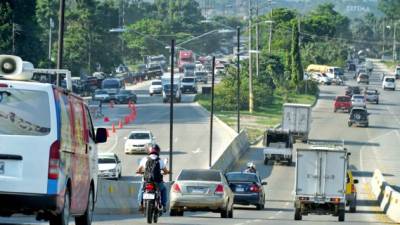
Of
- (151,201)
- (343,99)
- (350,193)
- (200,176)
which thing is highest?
(151,201)

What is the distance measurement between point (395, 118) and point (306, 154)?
70.1 meters

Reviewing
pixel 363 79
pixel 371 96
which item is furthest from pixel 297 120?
pixel 363 79

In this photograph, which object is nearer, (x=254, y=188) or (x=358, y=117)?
(x=254, y=188)

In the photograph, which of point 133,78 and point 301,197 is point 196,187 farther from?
point 133,78

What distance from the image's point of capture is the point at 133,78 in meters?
155

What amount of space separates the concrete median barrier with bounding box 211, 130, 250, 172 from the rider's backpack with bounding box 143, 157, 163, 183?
32332 mm

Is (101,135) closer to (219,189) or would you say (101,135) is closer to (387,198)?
(219,189)

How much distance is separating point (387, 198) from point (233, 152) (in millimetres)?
24207

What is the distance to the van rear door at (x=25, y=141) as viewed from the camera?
17.3 metres

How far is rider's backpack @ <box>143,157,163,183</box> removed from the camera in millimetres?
25297

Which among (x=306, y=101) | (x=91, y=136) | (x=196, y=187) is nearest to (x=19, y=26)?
(x=306, y=101)

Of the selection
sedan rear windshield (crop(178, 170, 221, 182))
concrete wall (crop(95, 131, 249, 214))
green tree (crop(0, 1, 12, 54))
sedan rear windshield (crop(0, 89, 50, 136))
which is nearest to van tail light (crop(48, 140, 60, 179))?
sedan rear windshield (crop(0, 89, 50, 136))

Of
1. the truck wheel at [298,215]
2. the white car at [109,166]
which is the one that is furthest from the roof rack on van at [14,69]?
the white car at [109,166]

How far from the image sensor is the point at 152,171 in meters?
25.4
